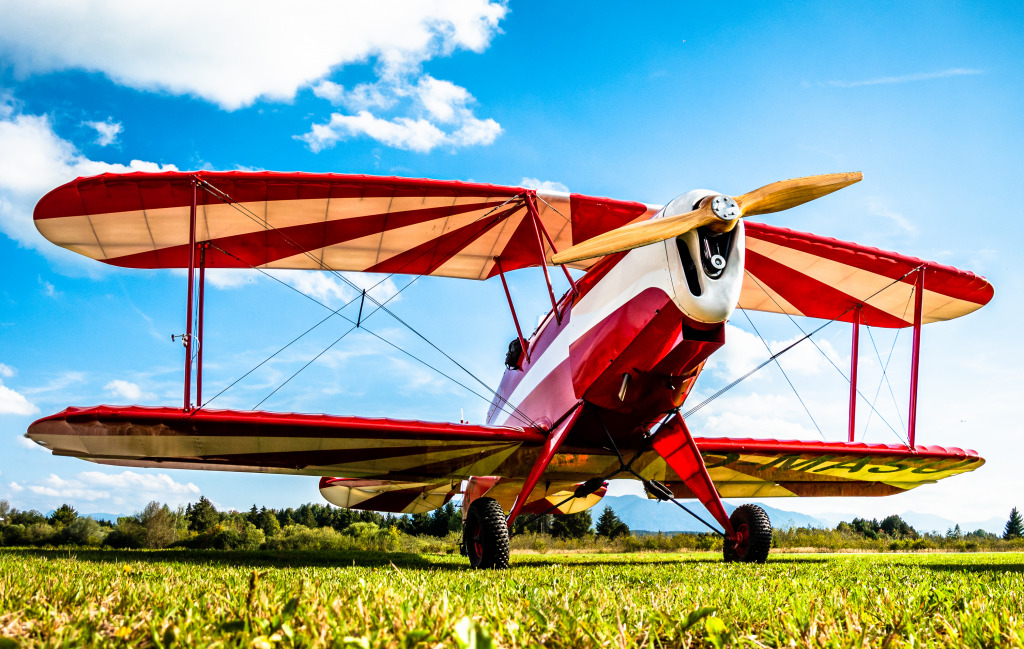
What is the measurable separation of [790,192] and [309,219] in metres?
5.65

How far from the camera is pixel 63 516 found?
16281 mm

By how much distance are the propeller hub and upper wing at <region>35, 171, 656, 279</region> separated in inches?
64.2

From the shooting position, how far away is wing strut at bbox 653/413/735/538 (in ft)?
24.7

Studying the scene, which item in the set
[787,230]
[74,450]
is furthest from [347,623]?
[787,230]

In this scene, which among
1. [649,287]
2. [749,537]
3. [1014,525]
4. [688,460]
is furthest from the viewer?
[1014,525]

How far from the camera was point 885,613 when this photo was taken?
81.8 inches

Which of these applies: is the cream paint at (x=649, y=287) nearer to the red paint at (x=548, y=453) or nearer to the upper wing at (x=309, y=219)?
the red paint at (x=548, y=453)

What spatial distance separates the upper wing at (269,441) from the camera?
6613 millimetres

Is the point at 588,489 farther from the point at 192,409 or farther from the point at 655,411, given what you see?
the point at 192,409

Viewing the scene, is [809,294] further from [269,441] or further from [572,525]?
[572,525]

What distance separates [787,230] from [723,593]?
7.15m

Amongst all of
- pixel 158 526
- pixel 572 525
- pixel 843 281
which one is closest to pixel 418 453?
pixel 843 281

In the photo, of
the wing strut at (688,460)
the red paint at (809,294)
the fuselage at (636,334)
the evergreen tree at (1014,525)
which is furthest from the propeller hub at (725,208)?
the evergreen tree at (1014,525)

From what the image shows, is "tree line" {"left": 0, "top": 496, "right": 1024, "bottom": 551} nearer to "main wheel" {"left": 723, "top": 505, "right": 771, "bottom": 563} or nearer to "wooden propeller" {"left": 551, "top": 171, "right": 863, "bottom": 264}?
"main wheel" {"left": 723, "top": 505, "right": 771, "bottom": 563}
